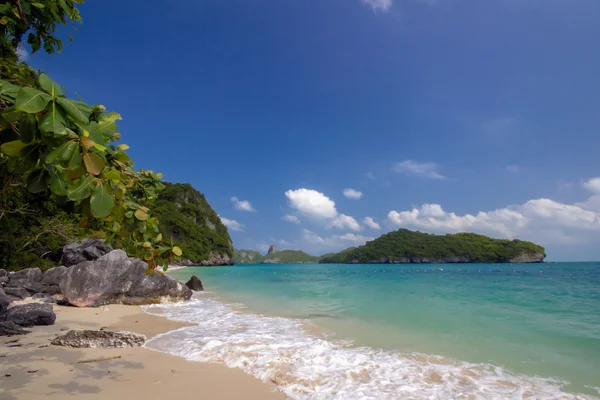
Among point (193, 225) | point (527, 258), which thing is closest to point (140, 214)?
point (193, 225)

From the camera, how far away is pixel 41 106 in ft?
5.27

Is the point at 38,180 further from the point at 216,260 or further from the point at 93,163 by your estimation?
the point at 216,260

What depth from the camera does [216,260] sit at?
102 metres

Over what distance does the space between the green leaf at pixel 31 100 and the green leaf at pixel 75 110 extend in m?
0.06

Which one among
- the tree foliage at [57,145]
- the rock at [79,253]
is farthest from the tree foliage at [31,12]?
the rock at [79,253]

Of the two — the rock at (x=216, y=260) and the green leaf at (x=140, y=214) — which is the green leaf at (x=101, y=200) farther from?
the rock at (x=216, y=260)

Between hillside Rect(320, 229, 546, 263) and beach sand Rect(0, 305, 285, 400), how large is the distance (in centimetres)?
13450

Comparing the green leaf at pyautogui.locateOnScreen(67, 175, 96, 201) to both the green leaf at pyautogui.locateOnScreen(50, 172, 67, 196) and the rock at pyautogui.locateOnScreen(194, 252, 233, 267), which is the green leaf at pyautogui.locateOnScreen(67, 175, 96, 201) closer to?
the green leaf at pyautogui.locateOnScreen(50, 172, 67, 196)

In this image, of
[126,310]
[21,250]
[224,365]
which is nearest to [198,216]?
[21,250]

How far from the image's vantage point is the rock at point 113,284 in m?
11.1

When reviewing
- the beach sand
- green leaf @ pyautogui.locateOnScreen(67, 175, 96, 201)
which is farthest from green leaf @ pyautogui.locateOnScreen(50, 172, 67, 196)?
the beach sand

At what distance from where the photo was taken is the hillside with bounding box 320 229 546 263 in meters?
119

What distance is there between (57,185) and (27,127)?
0.36m

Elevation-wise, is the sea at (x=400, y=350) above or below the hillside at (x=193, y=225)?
below
